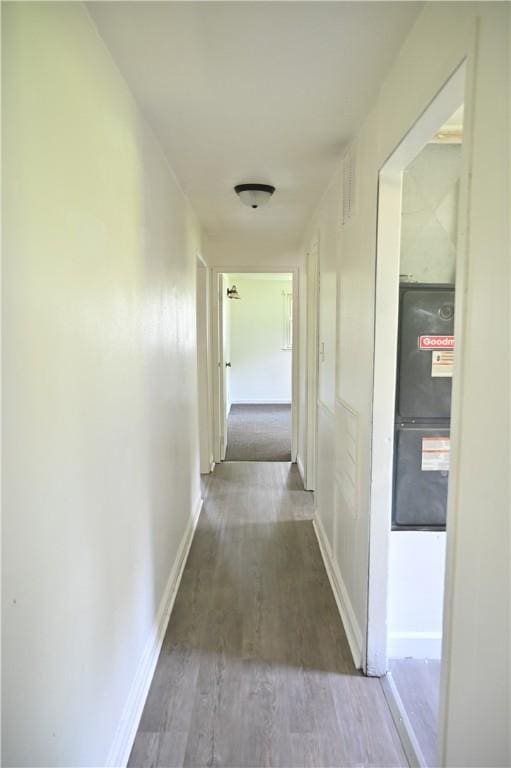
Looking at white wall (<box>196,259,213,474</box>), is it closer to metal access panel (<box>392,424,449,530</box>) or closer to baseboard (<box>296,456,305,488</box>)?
baseboard (<box>296,456,305,488</box>)

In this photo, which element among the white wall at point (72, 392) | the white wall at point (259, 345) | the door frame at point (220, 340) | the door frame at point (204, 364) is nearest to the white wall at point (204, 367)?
the door frame at point (204, 364)

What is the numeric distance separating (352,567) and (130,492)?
115cm

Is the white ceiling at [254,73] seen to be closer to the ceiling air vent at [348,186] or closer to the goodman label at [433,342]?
the ceiling air vent at [348,186]

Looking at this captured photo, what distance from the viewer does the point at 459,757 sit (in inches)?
40.6

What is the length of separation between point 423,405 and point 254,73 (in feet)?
4.51

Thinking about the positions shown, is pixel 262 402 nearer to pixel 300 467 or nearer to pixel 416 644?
pixel 300 467

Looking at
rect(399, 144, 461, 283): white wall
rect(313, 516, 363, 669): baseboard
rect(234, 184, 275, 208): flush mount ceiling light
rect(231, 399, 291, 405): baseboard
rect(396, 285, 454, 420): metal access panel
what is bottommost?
rect(313, 516, 363, 669): baseboard

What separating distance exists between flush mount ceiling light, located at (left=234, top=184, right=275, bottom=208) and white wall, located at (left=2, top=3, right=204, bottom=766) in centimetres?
82

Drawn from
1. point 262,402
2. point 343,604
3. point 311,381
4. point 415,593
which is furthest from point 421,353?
point 262,402

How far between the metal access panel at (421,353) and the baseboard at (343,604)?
3.26 ft

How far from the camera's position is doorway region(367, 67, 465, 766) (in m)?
1.80

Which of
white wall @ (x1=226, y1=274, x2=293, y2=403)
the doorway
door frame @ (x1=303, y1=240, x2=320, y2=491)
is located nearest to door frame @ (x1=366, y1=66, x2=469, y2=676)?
the doorway

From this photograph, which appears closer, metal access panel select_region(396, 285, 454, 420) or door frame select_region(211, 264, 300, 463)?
metal access panel select_region(396, 285, 454, 420)

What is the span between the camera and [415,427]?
1.90m
